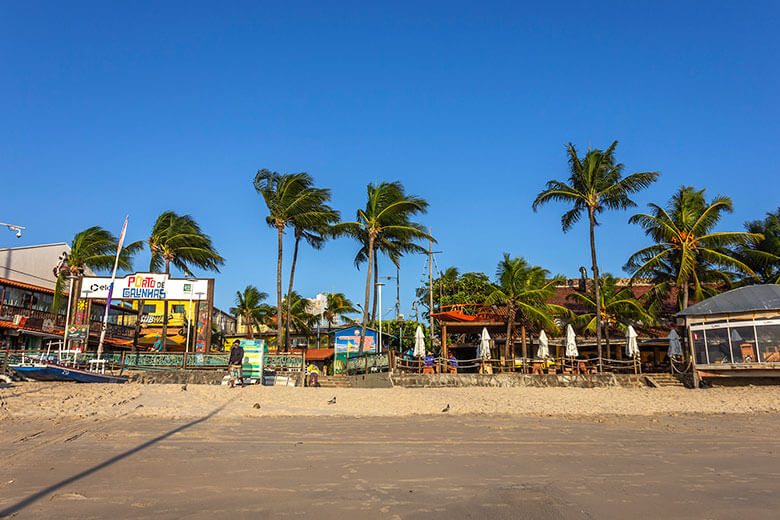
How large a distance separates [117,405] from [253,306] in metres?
38.8

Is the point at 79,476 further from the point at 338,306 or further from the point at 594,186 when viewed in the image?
the point at 338,306

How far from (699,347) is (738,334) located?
140 centimetres

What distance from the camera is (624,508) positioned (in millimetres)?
4805

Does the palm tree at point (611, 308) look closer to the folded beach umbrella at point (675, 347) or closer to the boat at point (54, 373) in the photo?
the folded beach umbrella at point (675, 347)

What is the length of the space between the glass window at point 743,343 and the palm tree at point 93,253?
2875cm

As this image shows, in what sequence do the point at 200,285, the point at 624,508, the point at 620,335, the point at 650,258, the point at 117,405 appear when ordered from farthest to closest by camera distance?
1. the point at 620,335
2. the point at 650,258
3. the point at 200,285
4. the point at 117,405
5. the point at 624,508

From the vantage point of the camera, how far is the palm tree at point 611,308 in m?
29.4

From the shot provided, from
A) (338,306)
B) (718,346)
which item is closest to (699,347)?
(718,346)

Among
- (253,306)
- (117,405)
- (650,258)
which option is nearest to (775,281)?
(650,258)

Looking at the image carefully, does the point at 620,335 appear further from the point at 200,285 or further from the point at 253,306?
the point at 253,306

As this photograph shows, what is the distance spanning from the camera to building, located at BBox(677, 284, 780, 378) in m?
18.4

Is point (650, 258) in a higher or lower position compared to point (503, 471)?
higher

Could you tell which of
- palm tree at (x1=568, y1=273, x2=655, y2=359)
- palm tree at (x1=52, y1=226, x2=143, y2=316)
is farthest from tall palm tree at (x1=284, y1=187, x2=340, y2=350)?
palm tree at (x1=568, y1=273, x2=655, y2=359)

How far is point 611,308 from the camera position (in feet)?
101
